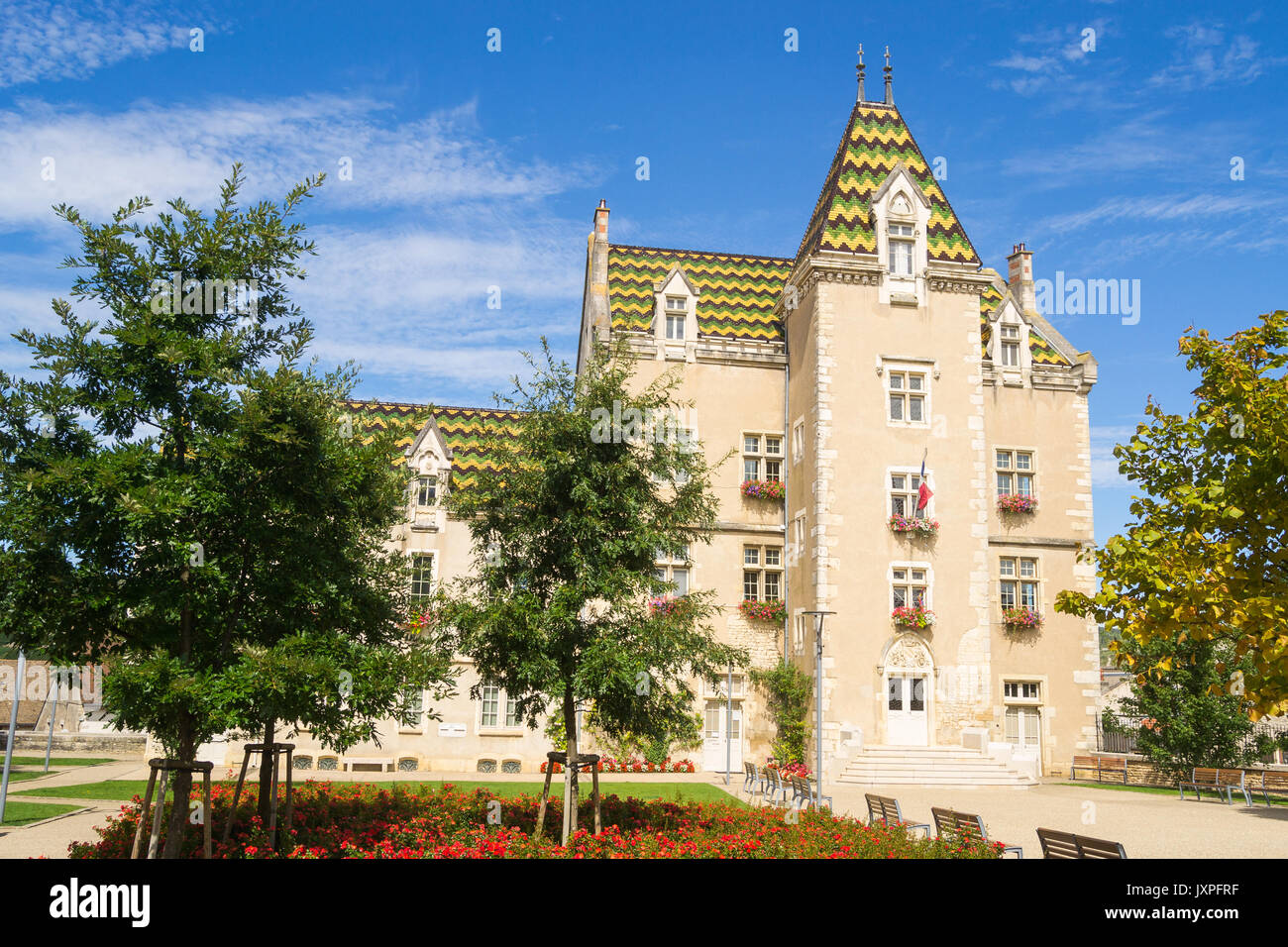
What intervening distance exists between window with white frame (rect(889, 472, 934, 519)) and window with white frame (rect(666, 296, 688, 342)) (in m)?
8.35

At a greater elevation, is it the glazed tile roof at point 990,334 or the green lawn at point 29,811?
the glazed tile roof at point 990,334

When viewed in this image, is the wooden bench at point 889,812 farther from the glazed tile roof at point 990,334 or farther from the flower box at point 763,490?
the glazed tile roof at point 990,334

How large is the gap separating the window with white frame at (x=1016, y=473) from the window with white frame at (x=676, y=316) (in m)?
11.4

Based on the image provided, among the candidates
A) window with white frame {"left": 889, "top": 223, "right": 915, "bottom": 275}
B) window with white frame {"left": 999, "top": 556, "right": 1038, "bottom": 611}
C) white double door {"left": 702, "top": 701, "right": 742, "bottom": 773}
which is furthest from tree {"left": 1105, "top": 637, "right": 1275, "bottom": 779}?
window with white frame {"left": 889, "top": 223, "right": 915, "bottom": 275}

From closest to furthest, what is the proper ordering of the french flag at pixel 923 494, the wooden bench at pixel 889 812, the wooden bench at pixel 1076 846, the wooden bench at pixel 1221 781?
the wooden bench at pixel 1076 846
the wooden bench at pixel 889 812
the wooden bench at pixel 1221 781
the french flag at pixel 923 494

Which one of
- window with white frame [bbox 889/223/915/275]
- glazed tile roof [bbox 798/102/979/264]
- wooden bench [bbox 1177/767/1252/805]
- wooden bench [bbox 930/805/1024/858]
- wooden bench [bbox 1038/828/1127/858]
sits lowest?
wooden bench [bbox 1177/767/1252/805]

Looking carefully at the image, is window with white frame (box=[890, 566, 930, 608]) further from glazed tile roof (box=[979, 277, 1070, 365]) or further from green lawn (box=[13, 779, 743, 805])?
glazed tile roof (box=[979, 277, 1070, 365])

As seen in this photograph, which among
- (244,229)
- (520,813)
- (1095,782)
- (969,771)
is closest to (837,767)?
(969,771)

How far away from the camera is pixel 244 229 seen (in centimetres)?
1223

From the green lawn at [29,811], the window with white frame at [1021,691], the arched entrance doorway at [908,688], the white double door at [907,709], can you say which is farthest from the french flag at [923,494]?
the green lawn at [29,811]

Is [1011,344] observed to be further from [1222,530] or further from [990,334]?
[1222,530]

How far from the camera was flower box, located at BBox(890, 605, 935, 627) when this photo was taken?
27.4 m

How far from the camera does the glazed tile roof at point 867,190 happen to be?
30.0 m
